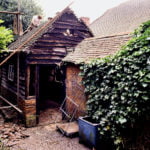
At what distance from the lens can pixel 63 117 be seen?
30.1ft

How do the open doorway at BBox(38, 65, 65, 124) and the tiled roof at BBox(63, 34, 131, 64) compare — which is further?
the open doorway at BBox(38, 65, 65, 124)

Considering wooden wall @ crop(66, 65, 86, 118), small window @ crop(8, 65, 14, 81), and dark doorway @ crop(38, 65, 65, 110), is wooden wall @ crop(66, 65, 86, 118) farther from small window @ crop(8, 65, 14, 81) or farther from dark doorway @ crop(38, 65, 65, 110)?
small window @ crop(8, 65, 14, 81)

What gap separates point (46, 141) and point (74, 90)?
2621mm

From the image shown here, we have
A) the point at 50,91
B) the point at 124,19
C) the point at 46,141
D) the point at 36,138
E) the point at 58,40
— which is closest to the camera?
the point at 46,141

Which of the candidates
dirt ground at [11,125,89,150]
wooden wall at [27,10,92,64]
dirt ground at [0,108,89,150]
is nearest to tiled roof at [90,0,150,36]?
wooden wall at [27,10,92,64]

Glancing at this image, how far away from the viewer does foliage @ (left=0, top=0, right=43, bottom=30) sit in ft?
54.7

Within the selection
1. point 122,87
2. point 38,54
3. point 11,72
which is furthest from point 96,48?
point 11,72

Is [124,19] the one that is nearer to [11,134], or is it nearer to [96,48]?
[96,48]

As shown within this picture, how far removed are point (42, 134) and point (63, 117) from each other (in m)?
1.91

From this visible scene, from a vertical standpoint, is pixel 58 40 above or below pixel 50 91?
above

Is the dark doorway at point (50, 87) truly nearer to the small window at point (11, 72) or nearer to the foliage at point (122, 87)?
the small window at point (11, 72)

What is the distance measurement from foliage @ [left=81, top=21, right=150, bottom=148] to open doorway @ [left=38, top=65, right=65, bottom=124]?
4.21m

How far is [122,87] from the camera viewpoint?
492cm

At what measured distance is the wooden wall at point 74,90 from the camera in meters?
7.80
